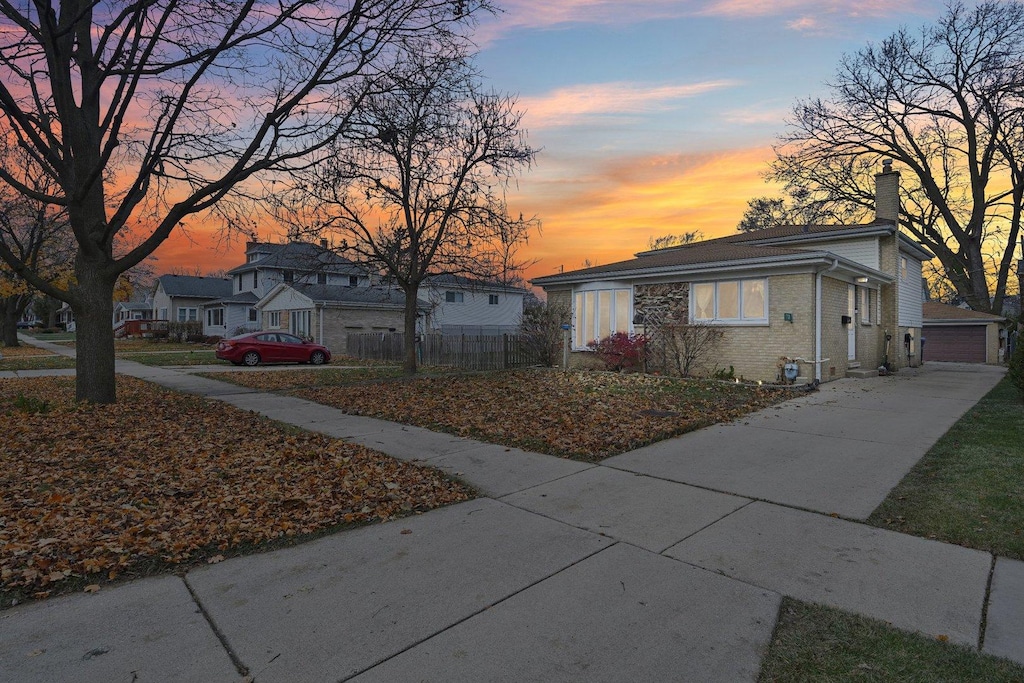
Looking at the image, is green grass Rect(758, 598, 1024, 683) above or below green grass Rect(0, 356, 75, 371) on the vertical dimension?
below

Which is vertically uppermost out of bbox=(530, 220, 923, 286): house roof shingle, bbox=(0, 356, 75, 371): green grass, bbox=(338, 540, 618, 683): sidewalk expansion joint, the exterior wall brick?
bbox=(530, 220, 923, 286): house roof shingle

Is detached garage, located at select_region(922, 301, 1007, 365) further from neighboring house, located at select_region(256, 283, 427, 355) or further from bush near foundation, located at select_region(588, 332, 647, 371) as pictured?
neighboring house, located at select_region(256, 283, 427, 355)

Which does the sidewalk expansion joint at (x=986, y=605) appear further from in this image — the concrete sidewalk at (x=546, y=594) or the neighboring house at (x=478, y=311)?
the neighboring house at (x=478, y=311)

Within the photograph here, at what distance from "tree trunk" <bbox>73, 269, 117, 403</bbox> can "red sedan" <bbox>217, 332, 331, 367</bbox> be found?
11.8 meters

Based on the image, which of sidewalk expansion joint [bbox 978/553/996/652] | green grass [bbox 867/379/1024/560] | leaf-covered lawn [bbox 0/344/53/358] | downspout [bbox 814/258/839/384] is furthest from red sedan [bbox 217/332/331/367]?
sidewalk expansion joint [bbox 978/553/996/652]

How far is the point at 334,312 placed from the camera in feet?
93.6

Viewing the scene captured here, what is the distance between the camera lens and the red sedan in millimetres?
21406

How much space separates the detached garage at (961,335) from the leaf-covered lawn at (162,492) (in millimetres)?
36032

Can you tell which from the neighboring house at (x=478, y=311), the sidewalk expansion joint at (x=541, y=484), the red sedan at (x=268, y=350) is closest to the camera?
the sidewalk expansion joint at (x=541, y=484)

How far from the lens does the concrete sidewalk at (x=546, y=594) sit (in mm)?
2705

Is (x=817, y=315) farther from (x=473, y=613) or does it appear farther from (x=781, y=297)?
(x=473, y=613)

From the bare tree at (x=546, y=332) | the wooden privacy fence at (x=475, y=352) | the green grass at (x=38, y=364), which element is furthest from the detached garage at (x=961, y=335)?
the green grass at (x=38, y=364)

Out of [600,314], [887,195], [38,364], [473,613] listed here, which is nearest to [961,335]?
[887,195]

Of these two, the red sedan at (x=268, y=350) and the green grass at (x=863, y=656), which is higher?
the red sedan at (x=268, y=350)
